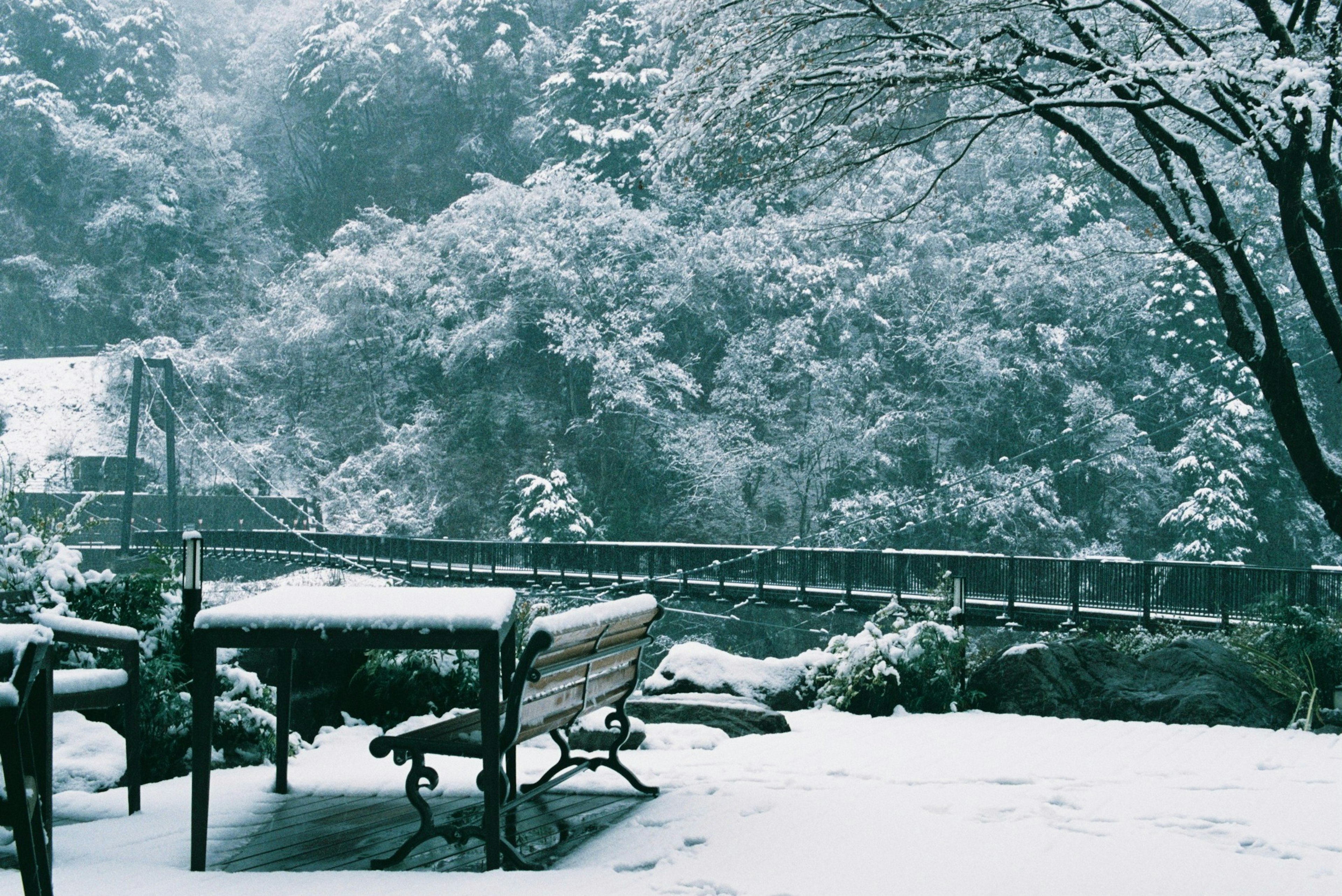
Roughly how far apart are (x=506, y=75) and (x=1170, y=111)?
30936 mm

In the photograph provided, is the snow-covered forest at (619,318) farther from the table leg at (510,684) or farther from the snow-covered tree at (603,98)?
the table leg at (510,684)

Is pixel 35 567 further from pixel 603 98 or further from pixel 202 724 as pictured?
pixel 603 98

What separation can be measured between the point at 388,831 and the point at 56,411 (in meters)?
34.5

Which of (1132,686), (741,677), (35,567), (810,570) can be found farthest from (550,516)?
(35,567)

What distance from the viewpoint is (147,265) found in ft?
114

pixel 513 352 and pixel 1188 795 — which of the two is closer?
pixel 1188 795

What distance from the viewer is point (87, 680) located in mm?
2729

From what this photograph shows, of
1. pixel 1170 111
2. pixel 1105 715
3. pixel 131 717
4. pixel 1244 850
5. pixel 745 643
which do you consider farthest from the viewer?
pixel 745 643

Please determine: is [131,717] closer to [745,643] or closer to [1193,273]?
[745,643]

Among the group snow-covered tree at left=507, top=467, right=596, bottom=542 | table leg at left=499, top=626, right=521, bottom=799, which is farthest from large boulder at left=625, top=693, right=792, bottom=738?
snow-covered tree at left=507, top=467, right=596, bottom=542

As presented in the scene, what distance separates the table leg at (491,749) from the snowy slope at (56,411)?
31.6 meters

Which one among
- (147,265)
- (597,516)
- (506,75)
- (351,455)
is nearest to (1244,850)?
(597,516)

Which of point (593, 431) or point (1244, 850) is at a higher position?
point (593, 431)

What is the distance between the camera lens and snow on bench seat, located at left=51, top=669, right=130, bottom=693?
8.60 ft
